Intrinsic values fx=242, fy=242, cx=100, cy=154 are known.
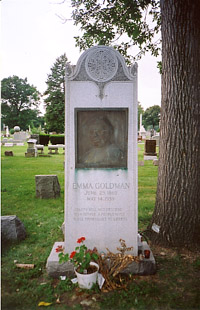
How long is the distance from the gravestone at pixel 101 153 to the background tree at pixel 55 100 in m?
38.5

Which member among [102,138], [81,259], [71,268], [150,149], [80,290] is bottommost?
[80,290]

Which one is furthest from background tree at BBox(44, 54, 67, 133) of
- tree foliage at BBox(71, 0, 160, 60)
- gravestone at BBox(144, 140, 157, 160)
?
tree foliage at BBox(71, 0, 160, 60)

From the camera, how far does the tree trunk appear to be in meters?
3.89

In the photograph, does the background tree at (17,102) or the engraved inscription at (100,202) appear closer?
the engraved inscription at (100,202)

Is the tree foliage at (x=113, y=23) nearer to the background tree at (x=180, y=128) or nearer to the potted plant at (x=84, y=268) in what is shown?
the background tree at (x=180, y=128)

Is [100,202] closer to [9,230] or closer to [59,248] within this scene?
[59,248]

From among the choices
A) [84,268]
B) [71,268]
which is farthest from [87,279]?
[71,268]

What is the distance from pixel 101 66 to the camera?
3.32m

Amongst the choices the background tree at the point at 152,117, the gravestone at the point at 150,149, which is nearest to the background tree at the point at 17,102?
the background tree at the point at 152,117

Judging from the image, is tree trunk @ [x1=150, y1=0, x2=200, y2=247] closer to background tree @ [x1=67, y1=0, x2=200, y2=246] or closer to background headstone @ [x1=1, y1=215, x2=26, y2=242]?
background tree @ [x1=67, y1=0, x2=200, y2=246]

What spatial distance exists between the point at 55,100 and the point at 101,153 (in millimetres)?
42034

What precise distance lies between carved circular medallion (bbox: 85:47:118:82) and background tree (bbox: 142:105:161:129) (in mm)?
62022

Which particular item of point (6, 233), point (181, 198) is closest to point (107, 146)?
point (181, 198)

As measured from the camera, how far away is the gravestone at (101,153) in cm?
333
